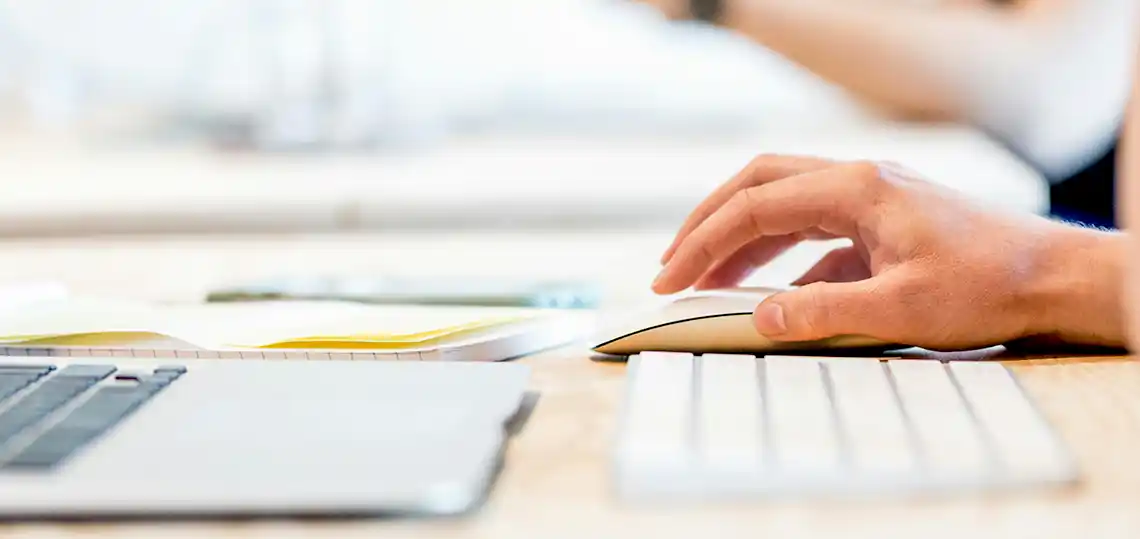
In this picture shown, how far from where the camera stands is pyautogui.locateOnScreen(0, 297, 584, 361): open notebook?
2.01 feet

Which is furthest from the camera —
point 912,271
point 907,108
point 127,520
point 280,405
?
point 907,108

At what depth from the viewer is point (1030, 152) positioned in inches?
55.6

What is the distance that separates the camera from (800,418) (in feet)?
1.48

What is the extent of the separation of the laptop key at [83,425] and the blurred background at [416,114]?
3.47 ft

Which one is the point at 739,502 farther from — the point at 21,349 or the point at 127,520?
the point at 21,349

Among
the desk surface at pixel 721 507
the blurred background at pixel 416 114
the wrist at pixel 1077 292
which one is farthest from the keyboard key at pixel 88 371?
the blurred background at pixel 416 114

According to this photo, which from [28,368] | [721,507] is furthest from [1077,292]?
[28,368]

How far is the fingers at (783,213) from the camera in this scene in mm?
656

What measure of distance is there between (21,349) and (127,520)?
0.29 m

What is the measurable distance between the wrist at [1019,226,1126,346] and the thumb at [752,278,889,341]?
A: 3.4 inches

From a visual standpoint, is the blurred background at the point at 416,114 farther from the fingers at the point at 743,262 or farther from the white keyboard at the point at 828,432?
the white keyboard at the point at 828,432

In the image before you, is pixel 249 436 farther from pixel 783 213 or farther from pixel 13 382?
pixel 783 213

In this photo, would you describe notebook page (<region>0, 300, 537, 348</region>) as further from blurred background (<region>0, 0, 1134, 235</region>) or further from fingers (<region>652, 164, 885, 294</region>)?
blurred background (<region>0, 0, 1134, 235</region>)

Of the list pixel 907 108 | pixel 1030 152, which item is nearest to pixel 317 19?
pixel 907 108
